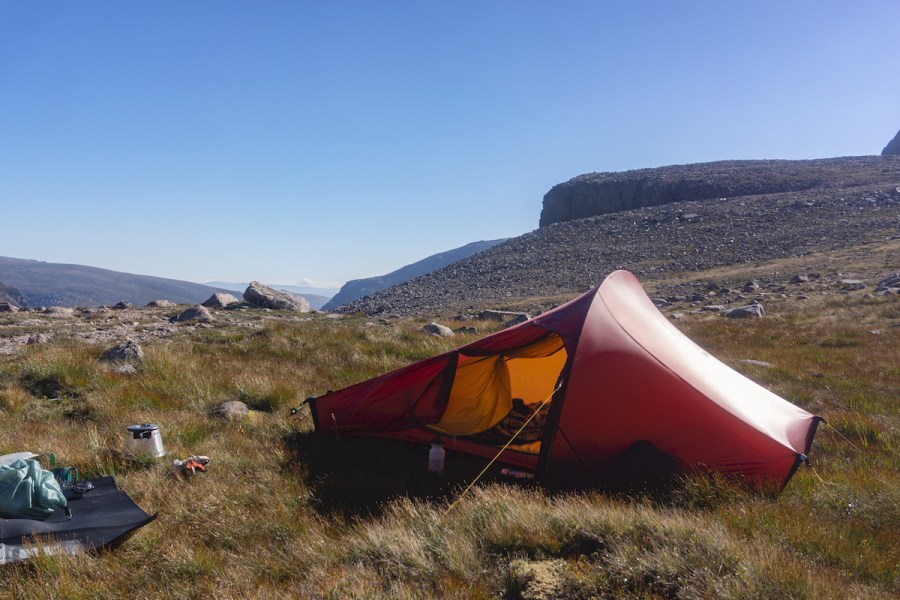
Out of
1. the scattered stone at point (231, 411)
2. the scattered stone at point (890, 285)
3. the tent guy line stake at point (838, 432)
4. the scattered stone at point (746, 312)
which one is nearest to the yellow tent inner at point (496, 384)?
the scattered stone at point (231, 411)

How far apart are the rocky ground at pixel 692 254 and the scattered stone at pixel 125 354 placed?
16.9 metres

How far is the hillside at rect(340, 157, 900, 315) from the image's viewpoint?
96.8ft

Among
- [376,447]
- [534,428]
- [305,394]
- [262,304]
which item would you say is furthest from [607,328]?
[262,304]

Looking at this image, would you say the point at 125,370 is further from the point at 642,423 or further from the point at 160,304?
the point at 160,304

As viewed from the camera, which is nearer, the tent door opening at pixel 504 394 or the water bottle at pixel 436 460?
the water bottle at pixel 436 460

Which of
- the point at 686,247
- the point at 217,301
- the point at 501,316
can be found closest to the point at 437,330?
the point at 501,316

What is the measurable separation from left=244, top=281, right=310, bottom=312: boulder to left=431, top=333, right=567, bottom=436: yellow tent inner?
14.5m

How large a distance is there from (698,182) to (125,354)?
51839mm

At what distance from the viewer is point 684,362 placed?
5766 millimetres

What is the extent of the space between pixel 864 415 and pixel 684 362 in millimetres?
3304

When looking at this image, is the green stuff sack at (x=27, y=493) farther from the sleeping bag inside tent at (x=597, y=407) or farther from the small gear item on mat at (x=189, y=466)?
the sleeping bag inside tent at (x=597, y=407)

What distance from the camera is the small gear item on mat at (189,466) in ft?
15.8

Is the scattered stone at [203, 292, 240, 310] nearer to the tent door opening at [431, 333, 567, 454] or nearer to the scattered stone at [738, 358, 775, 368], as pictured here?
the tent door opening at [431, 333, 567, 454]

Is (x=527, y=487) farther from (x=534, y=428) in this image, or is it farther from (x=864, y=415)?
(x=864, y=415)
